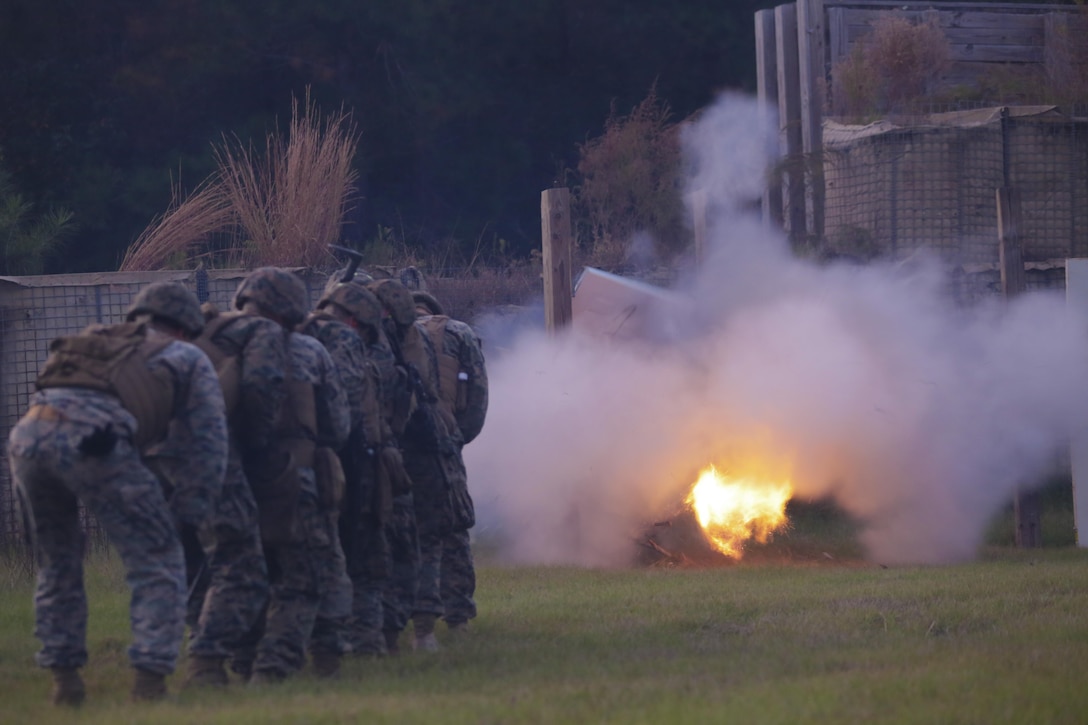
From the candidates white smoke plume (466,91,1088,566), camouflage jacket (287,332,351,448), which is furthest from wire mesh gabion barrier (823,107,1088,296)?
camouflage jacket (287,332,351,448)

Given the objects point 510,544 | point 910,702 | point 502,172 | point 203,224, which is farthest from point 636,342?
point 502,172

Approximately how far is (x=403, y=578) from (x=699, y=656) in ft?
5.45

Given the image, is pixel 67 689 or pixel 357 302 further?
pixel 357 302

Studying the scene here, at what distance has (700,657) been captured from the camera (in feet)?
22.8

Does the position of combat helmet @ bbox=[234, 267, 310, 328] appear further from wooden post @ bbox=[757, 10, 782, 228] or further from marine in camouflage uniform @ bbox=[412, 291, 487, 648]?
wooden post @ bbox=[757, 10, 782, 228]

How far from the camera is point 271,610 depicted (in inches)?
258

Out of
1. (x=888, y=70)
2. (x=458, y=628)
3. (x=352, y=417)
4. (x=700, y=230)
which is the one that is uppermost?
(x=888, y=70)

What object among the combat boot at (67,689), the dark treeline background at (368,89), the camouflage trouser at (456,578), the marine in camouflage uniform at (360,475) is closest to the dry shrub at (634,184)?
the dark treeline background at (368,89)

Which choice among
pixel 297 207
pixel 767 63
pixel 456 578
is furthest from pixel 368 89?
pixel 456 578

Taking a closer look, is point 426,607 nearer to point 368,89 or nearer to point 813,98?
point 813,98

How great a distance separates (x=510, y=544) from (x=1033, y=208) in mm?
6914

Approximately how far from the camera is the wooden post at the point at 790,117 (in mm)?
15289

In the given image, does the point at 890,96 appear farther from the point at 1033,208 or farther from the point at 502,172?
the point at 502,172

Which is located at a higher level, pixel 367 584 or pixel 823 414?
pixel 823 414
